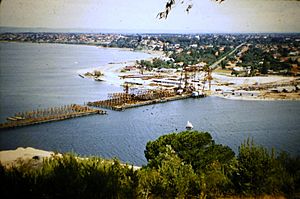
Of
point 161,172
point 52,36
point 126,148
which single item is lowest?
point 126,148

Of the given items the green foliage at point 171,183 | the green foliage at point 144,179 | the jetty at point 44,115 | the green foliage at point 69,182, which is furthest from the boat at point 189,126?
the green foliage at point 69,182

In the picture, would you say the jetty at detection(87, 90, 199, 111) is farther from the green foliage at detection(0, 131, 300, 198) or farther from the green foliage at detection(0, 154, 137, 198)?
the green foliage at detection(0, 154, 137, 198)

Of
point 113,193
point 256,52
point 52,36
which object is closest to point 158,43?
point 256,52

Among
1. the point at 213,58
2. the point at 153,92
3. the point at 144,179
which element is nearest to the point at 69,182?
the point at 144,179

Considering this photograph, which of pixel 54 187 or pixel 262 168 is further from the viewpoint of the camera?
pixel 262 168

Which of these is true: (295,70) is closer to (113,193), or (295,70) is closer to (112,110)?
(113,193)

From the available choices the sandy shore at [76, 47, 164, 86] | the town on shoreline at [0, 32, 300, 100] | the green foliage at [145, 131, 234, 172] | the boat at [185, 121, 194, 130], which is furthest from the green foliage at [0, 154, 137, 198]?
the boat at [185, 121, 194, 130]
